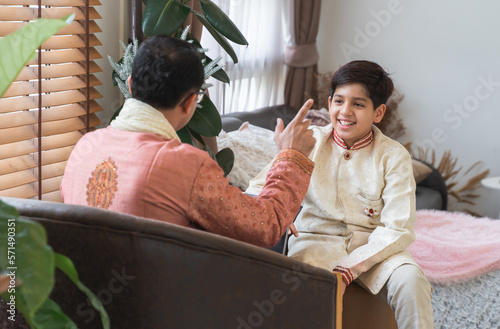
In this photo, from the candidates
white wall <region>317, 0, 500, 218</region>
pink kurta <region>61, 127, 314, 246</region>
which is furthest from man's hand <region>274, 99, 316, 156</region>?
white wall <region>317, 0, 500, 218</region>

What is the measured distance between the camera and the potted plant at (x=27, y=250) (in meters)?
0.71

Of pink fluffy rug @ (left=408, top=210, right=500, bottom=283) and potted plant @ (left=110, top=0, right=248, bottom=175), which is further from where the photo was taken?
pink fluffy rug @ (left=408, top=210, right=500, bottom=283)

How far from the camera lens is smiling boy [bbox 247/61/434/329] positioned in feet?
5.47

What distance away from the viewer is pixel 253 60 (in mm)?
4113

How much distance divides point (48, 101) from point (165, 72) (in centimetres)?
126

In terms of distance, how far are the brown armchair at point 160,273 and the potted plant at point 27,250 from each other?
0.24 m

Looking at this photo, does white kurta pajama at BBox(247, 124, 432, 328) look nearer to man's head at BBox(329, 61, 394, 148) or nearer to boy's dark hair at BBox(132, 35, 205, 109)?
man's head at BBox(329, 61, 394, 148)

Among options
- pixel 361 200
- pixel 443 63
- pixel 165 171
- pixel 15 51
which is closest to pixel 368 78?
pixel 361 200

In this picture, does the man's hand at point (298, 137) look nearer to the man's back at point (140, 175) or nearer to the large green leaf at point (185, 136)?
the man's back at point (140, 175)

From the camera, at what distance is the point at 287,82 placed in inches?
175

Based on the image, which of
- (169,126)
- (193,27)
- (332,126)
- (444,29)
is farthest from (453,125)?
(169,126)

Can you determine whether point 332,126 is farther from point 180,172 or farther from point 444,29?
point 444,29

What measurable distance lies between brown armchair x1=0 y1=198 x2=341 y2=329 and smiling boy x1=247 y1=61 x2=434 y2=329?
483 mm

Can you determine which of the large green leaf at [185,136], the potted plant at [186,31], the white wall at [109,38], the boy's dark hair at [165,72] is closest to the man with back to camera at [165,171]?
the boy's dark hair at [165,72]
